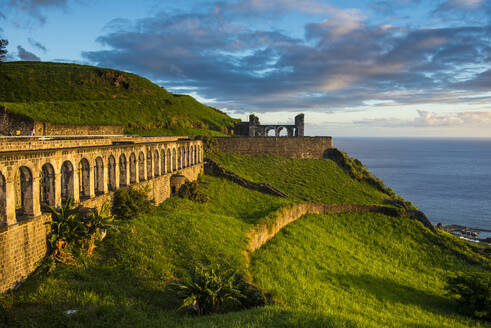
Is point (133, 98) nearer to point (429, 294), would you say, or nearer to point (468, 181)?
point (429, 294)

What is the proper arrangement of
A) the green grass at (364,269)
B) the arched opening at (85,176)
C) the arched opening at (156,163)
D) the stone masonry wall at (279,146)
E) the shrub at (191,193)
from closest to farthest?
the green grass at (364,269) < the arched opening at (85,176) < the arched opening at (156,163) < the shrub at (191,193) < the stone masonry wall at (279,146)

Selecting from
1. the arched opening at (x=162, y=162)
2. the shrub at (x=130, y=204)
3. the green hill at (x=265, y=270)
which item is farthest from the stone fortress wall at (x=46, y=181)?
the green hill at (x=265, y=270)

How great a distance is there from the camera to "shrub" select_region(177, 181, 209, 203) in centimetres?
2638

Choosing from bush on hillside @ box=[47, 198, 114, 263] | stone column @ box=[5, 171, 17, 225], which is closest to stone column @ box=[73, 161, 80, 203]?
bush on hillside @ box=[47, 198, 114, 263]

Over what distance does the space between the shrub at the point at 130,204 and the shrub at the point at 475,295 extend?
19209 mm

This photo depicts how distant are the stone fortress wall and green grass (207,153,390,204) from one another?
→ 18.9 metres

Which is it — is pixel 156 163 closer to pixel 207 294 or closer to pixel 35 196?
pixel 35 196

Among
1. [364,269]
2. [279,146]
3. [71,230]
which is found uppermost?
[279,146]

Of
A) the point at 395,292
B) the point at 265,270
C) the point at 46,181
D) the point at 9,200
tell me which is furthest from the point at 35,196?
the point at 395,292

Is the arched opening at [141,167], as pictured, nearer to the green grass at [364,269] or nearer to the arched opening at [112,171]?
the arched opening at [112,171]

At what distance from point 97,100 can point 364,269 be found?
56551mm

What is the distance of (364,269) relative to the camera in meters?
21.8

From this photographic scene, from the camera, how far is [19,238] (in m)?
11.1

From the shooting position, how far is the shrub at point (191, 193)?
26.4m
